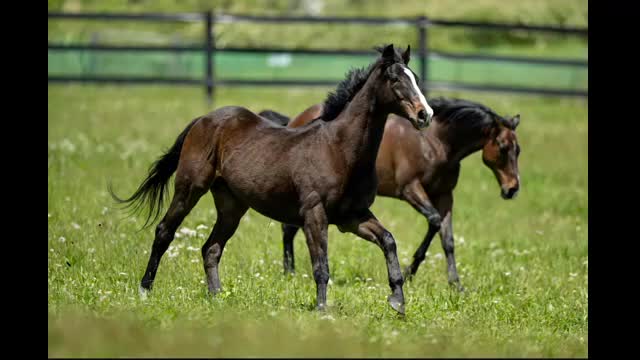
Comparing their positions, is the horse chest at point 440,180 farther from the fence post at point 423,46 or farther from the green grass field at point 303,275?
the fence post at point 423,46

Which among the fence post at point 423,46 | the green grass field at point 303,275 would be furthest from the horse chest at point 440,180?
A: the fence post at point 423,46

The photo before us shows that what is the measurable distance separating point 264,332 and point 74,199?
20.9 feet

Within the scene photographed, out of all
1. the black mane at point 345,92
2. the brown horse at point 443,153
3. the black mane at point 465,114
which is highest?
the black mane at point 345,92

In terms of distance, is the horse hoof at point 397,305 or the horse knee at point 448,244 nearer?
the horse hoof at point 397,305

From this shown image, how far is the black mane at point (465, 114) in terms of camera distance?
34.8 feet

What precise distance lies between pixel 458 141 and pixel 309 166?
10.6ft

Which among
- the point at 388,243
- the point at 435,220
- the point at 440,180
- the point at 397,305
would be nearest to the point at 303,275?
the point at 435,220

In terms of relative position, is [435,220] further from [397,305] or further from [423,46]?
[423,46]

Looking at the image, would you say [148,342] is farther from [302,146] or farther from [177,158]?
[177,158]

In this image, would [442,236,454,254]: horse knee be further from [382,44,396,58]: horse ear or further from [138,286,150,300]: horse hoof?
[138,286,150,300]: horse hoof

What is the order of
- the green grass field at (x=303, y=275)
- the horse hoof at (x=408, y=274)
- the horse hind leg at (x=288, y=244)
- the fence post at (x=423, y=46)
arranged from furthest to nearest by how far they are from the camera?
the fence post at (x=423, y=46)
the horse hind leg at (x=288, y=244)
the horse hoof at (x=408, y=274)
the green grass field at (x=303, y=275)

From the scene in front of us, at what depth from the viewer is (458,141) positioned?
34.9ft

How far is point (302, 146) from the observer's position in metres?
7.99
